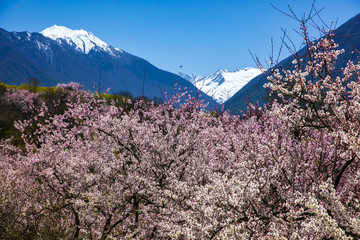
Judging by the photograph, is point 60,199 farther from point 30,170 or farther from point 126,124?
point 126,124

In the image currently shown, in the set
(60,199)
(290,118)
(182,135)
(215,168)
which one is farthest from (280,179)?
(60,199)

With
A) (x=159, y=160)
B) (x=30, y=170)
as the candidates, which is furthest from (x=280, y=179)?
(x=30, y=170)

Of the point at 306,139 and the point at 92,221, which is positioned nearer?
the point at 306,139

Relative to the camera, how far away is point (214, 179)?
17.8 feet

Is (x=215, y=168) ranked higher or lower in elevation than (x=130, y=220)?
higher

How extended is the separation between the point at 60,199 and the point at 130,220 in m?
3.44

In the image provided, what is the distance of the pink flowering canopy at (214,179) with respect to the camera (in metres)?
4.76

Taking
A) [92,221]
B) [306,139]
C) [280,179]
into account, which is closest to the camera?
[280,179]

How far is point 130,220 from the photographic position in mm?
8438

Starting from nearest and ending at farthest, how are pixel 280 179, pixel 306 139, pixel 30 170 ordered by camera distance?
1. pixel 280 179
2. pixel 306 139
3. pixel 30 170

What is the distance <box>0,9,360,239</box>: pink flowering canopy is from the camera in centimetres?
476

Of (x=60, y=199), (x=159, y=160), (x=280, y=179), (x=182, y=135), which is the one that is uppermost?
(x=182, y=135)

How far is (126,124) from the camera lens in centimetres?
922

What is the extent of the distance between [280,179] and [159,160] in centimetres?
433
